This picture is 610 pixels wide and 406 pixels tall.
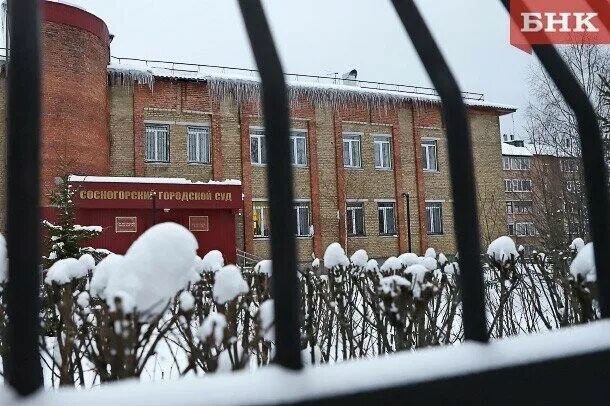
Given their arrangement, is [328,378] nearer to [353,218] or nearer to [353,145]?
[353,218]

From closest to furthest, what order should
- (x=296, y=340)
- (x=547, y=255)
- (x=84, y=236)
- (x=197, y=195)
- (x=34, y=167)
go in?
(x=34, y=167), (x=296, y=340), (x=547, y=255), (x=84, y=236), (x=197, y=195)

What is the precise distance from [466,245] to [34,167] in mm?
594

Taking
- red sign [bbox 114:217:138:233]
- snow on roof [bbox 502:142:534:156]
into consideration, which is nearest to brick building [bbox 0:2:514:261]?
red sign [bbox 114:217:138:233]

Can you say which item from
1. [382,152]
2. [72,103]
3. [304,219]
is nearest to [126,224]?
[72,103]

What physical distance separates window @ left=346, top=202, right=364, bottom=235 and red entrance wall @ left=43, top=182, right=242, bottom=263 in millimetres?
4726

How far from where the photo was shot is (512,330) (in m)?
5.09

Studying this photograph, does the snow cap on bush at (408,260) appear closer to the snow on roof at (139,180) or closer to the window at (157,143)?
the snow on roof at (139,180)

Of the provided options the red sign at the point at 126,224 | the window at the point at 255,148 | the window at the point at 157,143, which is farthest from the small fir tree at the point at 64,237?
the window at the point at 255,148

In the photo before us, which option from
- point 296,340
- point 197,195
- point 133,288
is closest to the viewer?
point 296,340

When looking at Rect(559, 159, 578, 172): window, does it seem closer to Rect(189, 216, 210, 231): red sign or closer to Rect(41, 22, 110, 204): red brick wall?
Rect(189, 216, 210, 231): red sign

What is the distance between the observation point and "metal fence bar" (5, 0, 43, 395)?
60cm

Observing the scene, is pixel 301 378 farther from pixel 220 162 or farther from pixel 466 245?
pixel 220 162

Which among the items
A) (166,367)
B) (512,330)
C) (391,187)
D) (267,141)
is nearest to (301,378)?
(267,141)

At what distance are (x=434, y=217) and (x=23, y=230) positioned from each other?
23296 mm
